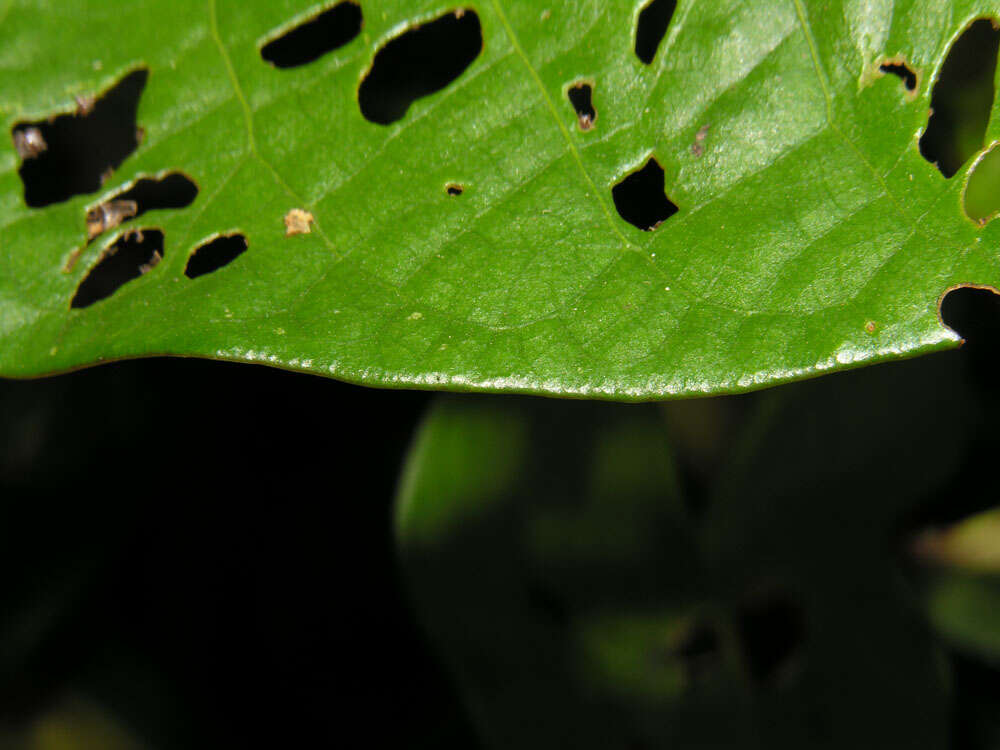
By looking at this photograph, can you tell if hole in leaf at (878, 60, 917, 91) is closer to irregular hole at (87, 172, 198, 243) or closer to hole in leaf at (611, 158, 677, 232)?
hole in leaf at (611, 158, 677, 232)

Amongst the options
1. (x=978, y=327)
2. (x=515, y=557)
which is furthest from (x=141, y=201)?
(x=978, y=327)

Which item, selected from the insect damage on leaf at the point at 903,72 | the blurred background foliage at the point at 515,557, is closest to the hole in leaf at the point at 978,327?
the blurred background foliage at the point at 515,557

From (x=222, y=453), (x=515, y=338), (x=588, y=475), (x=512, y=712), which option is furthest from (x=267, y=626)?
(x=515, y=338)

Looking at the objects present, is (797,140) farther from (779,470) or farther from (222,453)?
(222,453)

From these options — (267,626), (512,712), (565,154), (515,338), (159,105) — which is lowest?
(512,712)

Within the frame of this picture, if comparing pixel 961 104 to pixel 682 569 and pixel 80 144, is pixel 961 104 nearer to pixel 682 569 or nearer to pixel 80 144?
pixel 682 569

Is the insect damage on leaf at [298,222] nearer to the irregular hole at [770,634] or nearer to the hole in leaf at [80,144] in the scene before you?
the hole in leaf at [80,144]
